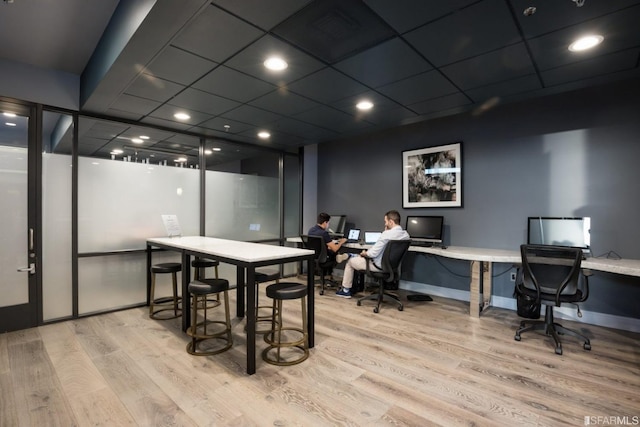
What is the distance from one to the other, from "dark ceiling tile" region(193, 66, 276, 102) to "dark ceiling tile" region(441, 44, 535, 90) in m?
1.76

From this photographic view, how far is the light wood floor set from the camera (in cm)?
189

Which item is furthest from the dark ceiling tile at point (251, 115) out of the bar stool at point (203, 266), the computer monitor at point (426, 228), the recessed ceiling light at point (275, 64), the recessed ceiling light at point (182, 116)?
the computer monitor at point (426, 228)

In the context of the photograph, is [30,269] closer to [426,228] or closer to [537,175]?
[426,228]

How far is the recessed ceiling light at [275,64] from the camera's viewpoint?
2.56 metres

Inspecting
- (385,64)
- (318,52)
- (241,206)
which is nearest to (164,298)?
(241,206)

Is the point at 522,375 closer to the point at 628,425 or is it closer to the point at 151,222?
the point at 628,425

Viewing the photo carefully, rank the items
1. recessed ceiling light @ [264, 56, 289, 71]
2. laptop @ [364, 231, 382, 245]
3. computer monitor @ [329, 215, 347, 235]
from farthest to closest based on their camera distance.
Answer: computer monitor @ [329, 215, 347, 235] < laptop @ [364, 231, 382, 245] < recessed ceiling light @ [264, 56, 289, 71]

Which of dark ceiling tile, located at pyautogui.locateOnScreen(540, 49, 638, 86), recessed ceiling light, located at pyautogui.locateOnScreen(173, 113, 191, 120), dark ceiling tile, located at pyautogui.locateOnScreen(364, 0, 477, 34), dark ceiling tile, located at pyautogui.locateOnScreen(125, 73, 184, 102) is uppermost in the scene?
dark ceiling tile, located at pyautogui.locateOnScreen(540, 49, 638, 86)

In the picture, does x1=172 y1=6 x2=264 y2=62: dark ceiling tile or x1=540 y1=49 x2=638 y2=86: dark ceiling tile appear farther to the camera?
x1=540 y1=49 x2=638 y2=86: dark ceiling tile

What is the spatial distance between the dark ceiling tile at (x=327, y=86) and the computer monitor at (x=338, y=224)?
2454 millimetres

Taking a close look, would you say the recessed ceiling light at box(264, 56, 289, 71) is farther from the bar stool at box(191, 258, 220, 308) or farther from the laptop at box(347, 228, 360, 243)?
the laptop at box(347, 228, 360, 243)

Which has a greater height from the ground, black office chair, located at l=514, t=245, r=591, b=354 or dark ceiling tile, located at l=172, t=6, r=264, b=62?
dark ceiling tile, located at l=172, t=6, r=264, b=62

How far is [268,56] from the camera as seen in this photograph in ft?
8.23

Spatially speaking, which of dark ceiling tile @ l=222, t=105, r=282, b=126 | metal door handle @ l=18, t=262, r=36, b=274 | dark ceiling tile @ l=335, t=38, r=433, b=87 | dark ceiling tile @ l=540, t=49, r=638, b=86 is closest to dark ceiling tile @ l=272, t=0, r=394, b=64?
dark ceiling tile @ l=335, t=38, r=433, b=87
